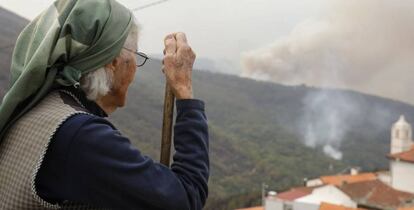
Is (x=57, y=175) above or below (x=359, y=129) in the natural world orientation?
above

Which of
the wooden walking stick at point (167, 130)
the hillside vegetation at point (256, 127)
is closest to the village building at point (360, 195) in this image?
the hillside vegetation at point (256, 127)

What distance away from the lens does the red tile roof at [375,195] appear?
15.3 m

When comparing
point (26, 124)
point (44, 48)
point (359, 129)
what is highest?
point (44, 48)

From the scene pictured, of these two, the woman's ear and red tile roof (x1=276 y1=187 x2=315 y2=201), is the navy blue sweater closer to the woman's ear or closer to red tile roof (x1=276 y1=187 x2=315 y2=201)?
the woman's ear

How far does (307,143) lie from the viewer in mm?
41375

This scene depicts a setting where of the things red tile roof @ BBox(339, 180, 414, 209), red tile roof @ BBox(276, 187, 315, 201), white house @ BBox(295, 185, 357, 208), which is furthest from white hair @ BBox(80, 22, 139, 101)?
red tile roof @ BBox(339, 180, 414, 209)

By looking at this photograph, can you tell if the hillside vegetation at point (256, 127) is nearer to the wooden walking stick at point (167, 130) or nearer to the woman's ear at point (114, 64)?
the wooden walking stick at point (167, 130)

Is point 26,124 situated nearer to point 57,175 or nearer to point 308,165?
point 57,175

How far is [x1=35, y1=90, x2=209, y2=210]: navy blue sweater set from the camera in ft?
2.29

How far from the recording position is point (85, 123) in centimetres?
71

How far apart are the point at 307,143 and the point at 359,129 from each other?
8343 mm

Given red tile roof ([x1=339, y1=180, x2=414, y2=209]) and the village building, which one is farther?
red tile roof ([x1=339, y1=180, x2=414, y2=209])

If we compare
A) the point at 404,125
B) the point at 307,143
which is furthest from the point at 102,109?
the point at 307,143

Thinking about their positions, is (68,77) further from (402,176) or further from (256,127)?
(256,127)
